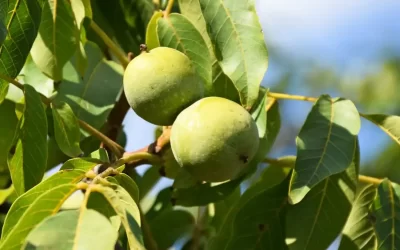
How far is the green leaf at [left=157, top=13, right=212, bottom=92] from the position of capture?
63.7 inches

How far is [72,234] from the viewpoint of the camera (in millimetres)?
1095

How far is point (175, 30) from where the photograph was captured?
5.49 ft

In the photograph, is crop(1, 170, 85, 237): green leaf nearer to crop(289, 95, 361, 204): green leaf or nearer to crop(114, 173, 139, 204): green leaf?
crop(114, 173, 139, 204): green leaf

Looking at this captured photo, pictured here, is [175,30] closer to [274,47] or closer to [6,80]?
[6,80]

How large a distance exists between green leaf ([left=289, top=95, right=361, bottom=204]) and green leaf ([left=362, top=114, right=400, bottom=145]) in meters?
0.14

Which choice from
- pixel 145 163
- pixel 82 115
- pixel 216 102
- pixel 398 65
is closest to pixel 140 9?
pixel 82 115

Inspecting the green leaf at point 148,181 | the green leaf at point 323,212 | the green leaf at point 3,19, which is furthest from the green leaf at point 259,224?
the green leaf at point 3,19

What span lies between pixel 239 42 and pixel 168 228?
0.80 m

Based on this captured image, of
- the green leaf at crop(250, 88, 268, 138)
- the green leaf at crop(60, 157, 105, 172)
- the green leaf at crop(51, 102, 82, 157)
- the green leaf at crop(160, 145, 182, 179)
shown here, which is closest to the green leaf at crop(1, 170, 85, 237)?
the green leaf at crop(60, 157, 105, 172)

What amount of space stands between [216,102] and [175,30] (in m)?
0.30

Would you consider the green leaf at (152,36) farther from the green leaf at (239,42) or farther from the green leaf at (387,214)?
the green leaf at (387,214)

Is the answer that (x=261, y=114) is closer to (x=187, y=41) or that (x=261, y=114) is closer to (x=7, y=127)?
(x=187, y=41)

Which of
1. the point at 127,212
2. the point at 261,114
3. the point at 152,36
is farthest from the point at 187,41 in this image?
the point at 127,212

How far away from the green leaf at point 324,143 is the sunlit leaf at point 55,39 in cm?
62
